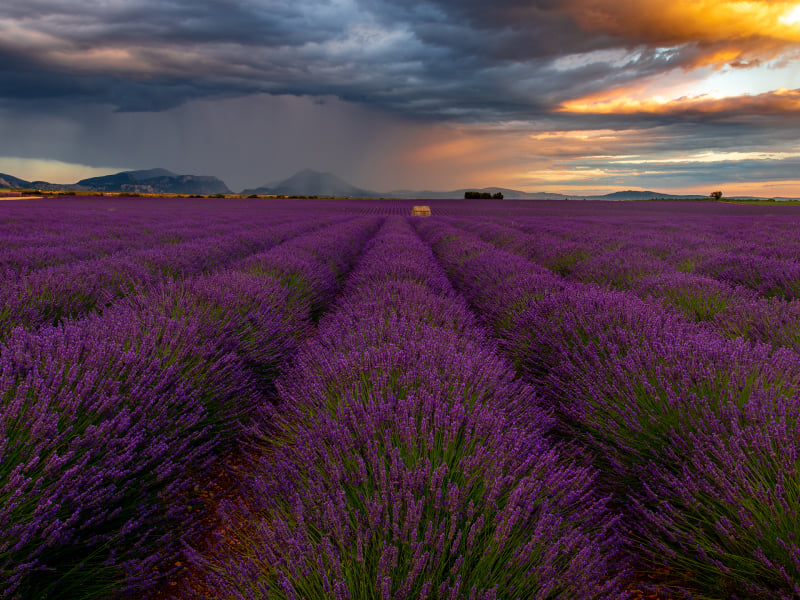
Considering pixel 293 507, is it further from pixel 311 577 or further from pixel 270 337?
pixel 270 337

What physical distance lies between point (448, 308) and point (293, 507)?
2.30 meters

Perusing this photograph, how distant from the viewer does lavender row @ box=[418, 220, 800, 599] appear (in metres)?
1.36

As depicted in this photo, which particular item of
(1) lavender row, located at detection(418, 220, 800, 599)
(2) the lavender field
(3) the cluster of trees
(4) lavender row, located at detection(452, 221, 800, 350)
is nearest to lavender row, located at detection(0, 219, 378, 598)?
(2) the lavender field

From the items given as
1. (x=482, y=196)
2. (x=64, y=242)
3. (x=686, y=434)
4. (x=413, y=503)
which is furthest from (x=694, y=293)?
(x=482, y=196)

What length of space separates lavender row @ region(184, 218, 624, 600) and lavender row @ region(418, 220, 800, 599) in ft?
0.94

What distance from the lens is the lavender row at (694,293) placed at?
306 centimetres

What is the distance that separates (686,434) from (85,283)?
4.58 meters

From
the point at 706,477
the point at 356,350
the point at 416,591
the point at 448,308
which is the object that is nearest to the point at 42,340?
the point at 356,350

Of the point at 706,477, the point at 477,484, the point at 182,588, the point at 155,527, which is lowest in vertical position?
the point at 182,588

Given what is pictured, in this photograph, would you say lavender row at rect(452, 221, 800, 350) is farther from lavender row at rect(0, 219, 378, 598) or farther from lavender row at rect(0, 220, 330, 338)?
lavender row at rect(0, 220, 330, 338)

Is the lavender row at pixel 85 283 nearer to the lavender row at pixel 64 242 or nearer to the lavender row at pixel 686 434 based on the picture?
the lavender row at pixel 64 242

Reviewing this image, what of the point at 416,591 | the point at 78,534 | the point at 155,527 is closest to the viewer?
the point at 416,591

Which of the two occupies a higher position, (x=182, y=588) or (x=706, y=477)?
(x=706, y=477)

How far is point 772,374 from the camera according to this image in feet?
6.45
